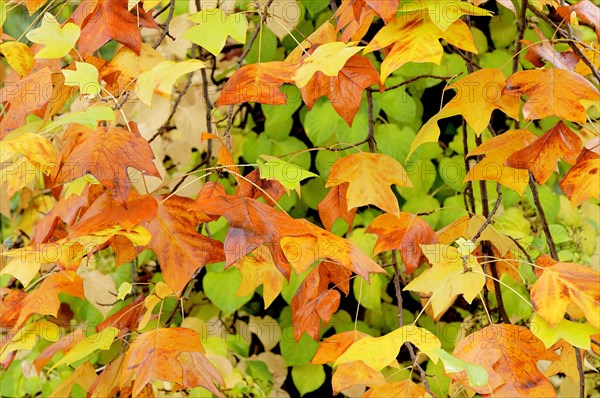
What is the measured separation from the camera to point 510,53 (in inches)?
58.1

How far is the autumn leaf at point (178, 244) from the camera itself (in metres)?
0.85

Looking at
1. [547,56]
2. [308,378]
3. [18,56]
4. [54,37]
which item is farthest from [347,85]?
[308,378]

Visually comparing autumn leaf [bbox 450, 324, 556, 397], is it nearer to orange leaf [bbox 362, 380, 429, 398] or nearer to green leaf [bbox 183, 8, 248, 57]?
orange leaf [bbox 362, 380, 429, 398]

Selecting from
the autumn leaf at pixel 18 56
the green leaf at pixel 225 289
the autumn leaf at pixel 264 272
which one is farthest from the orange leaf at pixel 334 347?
the autumn leaf at pixel 18 56

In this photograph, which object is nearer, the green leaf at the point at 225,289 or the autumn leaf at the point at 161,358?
the autumn leaf at the point at 161,358

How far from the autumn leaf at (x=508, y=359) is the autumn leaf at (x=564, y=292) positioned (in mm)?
68

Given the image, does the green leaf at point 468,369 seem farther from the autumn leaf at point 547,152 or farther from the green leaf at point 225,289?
the green leaf at point 225,289

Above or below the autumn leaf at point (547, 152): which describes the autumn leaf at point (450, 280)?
below

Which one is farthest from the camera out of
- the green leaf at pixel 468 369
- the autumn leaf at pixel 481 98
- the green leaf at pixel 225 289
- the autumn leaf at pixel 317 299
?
the green leaf at pixel 225 289

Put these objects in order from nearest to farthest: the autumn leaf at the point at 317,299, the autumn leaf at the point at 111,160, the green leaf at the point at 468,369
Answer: the green leaf at the point at 468,369 < the autumn leaf at the point at 111,160 < the autumn leaf at the point at 317,299

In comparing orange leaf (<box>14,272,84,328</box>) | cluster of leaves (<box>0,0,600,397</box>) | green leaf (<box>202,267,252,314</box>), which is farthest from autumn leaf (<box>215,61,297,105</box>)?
green leaf (<box>202,267,252,314</box>)

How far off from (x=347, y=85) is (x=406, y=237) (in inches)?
8.3

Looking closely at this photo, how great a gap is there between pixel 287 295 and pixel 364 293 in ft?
0.45

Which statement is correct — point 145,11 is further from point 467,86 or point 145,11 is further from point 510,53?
point 510,53
